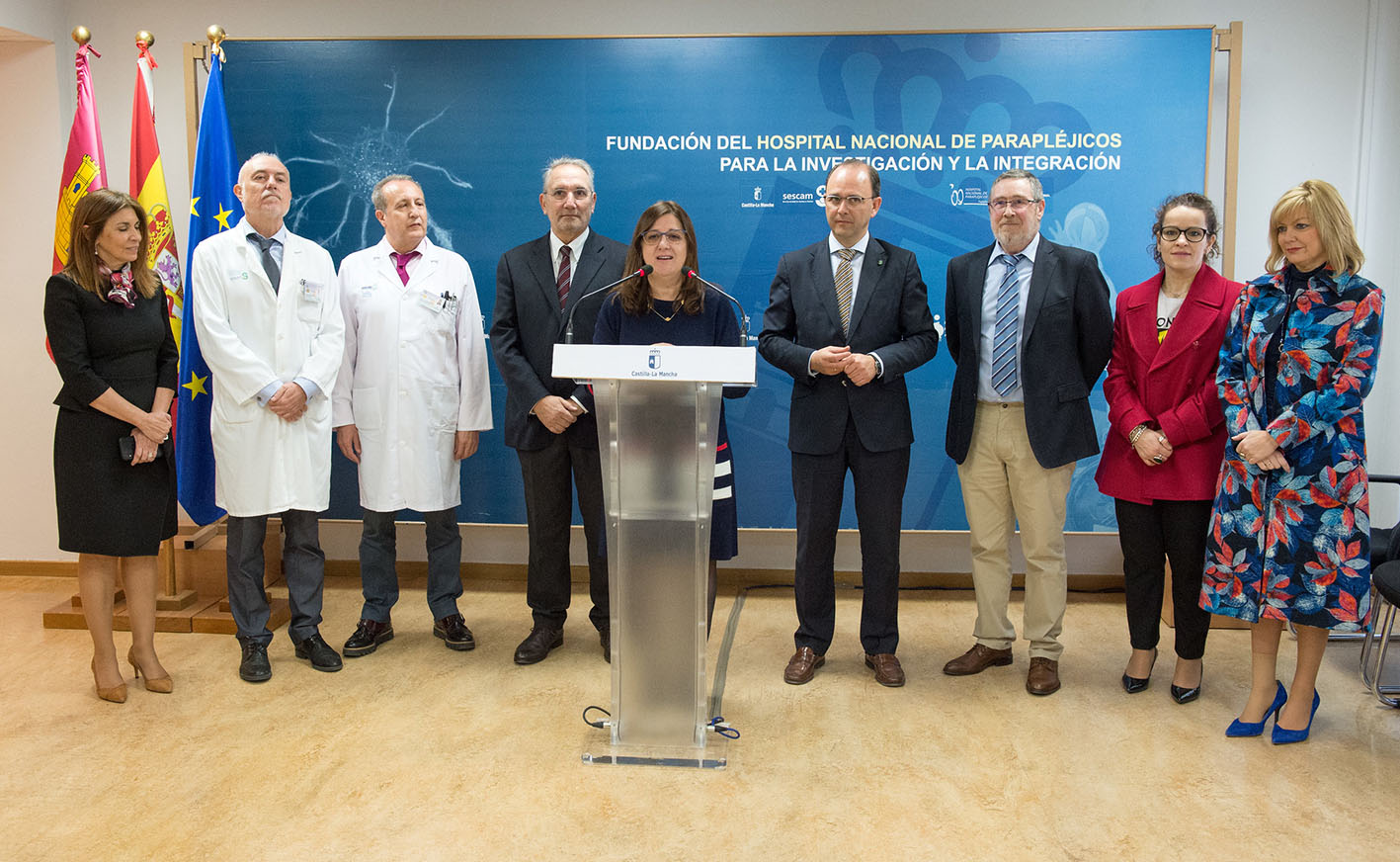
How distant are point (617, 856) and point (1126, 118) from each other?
145 inches

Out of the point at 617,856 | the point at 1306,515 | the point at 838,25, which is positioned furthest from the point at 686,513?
the point at 838,25

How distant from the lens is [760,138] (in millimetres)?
4547

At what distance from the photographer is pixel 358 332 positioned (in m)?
3.95

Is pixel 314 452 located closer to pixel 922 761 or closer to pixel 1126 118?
pixel 922 761

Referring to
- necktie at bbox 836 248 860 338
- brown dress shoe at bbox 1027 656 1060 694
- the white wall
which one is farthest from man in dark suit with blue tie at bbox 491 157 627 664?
brown dress shoe at bbox 1027 656 1060 694

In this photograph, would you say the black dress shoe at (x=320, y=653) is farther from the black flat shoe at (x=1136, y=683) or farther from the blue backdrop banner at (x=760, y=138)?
the black flat shoe at (x=1136, y=683)

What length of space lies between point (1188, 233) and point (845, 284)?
43.9 inches

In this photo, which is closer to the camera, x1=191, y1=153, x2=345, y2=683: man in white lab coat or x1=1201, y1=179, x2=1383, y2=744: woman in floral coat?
x1=1201, y1=179, x2=1383, y2=744: woman in floral coat

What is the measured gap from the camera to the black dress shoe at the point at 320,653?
3783mm

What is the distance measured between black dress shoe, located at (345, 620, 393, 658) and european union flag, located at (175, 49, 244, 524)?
97 centimetres

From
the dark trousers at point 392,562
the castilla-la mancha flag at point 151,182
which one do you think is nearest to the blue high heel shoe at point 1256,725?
the dark trousers at point 392,562

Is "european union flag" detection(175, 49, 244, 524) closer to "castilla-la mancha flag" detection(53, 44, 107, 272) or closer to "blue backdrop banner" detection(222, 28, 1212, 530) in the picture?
"blue backdrop banner" detection(222, 28, 1212, 530)

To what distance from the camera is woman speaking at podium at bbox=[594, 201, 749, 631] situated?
333 centimetres

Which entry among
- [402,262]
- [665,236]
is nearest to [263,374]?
[402,262]
